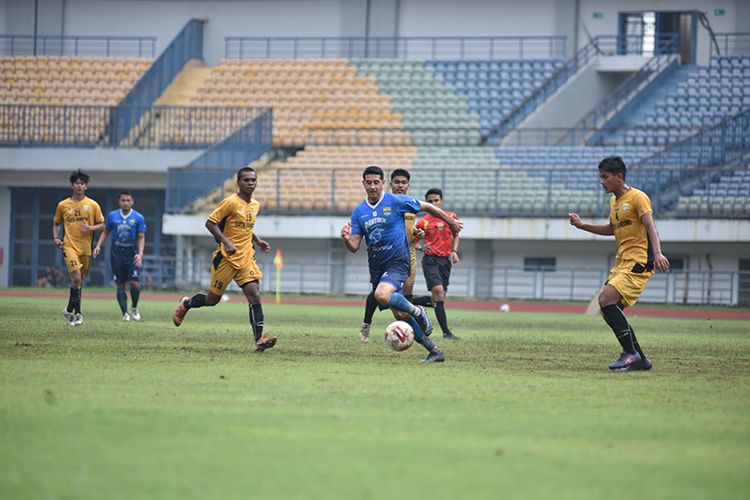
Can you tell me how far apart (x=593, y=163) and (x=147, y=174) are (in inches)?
580

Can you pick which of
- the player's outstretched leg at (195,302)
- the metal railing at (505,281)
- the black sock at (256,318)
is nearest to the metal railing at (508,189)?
the metal railing at (505,281)

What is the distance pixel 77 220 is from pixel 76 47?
1210 inches

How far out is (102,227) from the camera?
19875 mm

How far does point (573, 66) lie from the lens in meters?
44.1

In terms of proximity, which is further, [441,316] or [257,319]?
[441,316]

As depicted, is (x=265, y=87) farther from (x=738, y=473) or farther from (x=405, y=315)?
(x=738, y=473)

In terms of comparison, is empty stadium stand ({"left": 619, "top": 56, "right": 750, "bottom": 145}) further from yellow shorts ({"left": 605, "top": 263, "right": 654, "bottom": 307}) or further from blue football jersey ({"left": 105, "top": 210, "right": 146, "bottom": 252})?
yellow shorts ({"left": 605, "top": 263, "right": 654, "bottom": 307})

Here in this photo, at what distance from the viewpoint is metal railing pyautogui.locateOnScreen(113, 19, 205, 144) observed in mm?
42062

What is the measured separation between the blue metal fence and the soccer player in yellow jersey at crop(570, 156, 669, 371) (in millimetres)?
26821

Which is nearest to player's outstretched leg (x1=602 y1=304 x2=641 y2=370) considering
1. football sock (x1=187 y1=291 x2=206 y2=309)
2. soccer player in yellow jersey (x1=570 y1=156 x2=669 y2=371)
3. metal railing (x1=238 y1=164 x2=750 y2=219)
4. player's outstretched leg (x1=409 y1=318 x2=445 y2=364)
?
soccer player in yellow jersey (x1=570 y1=156 x2=669 y2=371)

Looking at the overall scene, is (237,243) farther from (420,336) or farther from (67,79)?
(67,79)

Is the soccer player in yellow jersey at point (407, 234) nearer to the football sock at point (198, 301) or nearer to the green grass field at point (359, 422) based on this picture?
the green grass field at point (359, 422)

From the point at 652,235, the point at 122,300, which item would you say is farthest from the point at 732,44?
the point at 652,235

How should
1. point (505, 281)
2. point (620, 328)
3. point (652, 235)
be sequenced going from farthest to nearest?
point (505, 281) < point (620, 328) < point (652, 235)
